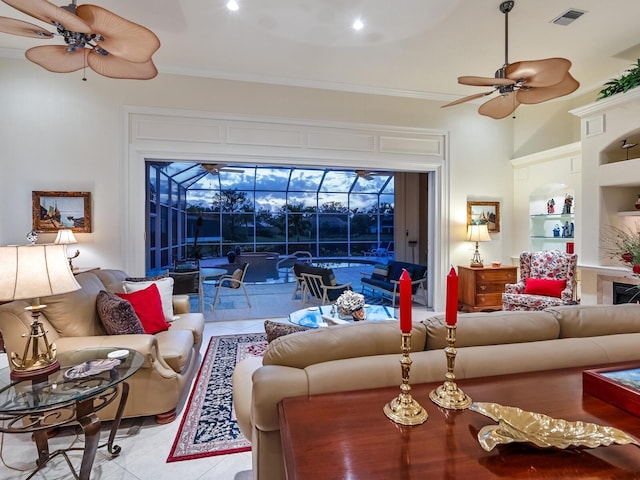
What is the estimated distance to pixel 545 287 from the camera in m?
A: 4.33

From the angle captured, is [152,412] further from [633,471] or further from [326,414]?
[633,471]

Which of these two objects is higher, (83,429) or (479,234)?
(479,234)

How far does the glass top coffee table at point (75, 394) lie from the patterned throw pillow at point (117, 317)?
306mm

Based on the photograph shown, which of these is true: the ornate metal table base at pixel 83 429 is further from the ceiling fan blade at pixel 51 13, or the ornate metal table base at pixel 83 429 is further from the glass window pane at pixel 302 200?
the glass window pane at pixel 302 200

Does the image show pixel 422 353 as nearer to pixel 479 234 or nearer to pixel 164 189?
pixel 479 234

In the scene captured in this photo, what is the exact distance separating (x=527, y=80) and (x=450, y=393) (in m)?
3.16

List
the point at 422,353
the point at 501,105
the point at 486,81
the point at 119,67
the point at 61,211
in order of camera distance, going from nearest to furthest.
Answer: the point at 422,353
the point at 119,67
the point at 486,81
the point at 501,105
the point at 61,211

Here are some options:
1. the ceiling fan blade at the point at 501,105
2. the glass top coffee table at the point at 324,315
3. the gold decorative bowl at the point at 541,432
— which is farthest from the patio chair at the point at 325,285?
the gold decorative bowl at the point at 541,432

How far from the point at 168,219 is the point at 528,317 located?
9.79 m

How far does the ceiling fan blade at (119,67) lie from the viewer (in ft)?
9.16

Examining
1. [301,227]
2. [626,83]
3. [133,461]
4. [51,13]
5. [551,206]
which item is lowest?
[133,461]

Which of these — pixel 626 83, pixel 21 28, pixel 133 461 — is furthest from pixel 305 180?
pixel 133 461

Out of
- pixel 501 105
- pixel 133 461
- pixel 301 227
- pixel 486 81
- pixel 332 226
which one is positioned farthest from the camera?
pixel 332 226

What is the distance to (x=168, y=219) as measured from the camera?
32.0ft
